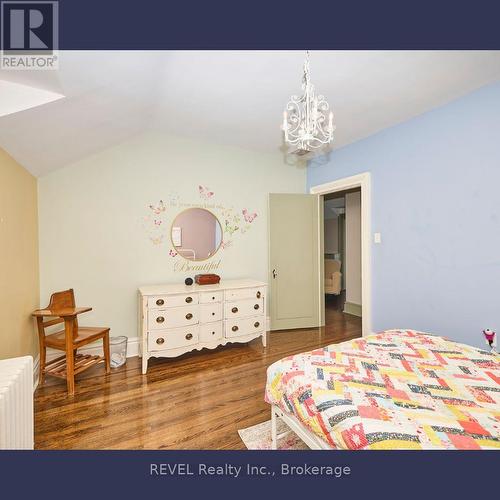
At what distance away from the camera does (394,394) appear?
1.28m

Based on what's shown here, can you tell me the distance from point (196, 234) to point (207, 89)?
1716mm

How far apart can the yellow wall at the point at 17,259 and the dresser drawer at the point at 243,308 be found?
1849 millimetres

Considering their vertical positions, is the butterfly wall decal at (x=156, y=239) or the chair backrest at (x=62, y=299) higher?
the butterfly wall decal at (x=156, y=239)


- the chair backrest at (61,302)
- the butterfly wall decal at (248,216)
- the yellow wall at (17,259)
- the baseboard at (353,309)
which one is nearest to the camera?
the yellow wall at (17,259)

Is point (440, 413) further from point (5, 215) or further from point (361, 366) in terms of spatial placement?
Answer: point (5, 215)

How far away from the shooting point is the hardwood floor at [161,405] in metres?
1.76

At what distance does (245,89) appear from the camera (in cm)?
229

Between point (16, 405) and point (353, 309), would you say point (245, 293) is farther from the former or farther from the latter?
point (353, 309)
